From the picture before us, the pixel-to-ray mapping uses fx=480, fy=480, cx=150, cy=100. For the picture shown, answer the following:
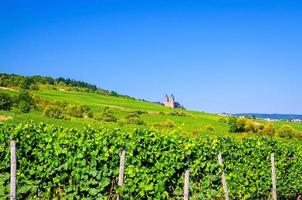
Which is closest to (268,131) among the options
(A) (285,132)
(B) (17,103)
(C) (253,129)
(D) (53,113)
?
(A) (285,132)

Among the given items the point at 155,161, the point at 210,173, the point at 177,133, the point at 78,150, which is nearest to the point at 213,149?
the point at 210,173

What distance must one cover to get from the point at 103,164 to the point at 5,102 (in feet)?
125

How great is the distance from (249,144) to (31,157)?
424 inches

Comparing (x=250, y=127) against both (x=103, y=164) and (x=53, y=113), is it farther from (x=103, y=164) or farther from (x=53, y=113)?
(x=103, y=164)

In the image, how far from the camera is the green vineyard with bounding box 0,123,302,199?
12359 mm

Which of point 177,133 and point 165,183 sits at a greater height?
point 177,133

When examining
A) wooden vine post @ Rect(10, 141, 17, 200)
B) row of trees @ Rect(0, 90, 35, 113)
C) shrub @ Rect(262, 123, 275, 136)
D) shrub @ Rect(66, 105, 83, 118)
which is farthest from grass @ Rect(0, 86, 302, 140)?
wooden vine post @ Rect(10, 141, 17, 200)

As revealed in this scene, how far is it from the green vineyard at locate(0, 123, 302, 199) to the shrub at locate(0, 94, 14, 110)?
3422 centimetres

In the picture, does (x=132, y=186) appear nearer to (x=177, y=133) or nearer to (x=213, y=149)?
(x=177, y=133)

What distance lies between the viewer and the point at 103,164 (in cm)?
1269

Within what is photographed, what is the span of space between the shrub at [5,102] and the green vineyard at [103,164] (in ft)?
112

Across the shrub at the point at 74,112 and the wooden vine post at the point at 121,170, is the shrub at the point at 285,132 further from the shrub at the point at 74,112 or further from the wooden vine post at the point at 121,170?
the wooden vine post at the point at 121,170

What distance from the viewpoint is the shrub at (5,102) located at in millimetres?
47500

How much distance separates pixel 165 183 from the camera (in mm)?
13875
